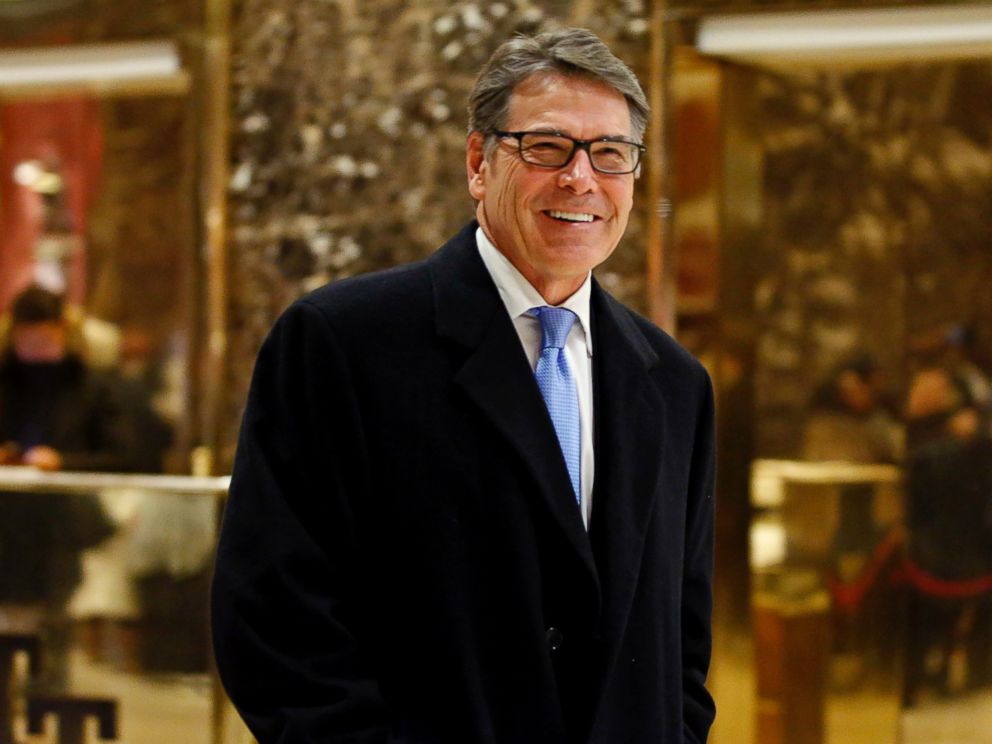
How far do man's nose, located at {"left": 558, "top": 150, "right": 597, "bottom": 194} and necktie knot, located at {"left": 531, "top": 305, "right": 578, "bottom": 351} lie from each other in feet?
0.75

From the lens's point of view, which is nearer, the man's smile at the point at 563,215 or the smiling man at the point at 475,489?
the smiling man at the point at 475,489

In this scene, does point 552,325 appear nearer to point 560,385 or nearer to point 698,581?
point 560,385

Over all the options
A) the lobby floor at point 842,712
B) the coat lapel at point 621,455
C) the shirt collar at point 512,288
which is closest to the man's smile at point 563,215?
the shirt collar at point 512,288

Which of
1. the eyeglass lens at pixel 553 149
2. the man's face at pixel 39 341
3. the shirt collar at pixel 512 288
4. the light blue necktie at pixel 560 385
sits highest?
the eyeglass lens at pixel 553 149

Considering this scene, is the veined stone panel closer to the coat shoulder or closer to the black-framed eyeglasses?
the coat shoulder

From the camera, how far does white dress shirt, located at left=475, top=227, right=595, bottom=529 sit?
90.5 inches

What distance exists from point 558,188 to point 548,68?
203 millimetres

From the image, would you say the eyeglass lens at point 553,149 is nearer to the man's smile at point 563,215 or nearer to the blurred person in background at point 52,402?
the man's smile at point 563,215

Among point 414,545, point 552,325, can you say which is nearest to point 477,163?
point 552,325

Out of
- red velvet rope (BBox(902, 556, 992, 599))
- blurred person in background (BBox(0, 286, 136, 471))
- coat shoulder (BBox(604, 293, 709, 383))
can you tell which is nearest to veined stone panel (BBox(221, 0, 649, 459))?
blurred person in background (BBox(0, 286, 136, 471))

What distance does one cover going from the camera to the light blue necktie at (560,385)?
2.28 m

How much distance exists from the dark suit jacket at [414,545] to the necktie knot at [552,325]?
0.08 metres

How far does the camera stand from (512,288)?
230 centimetres

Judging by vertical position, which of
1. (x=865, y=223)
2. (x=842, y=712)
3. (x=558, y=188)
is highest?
(x=558, y=188)
